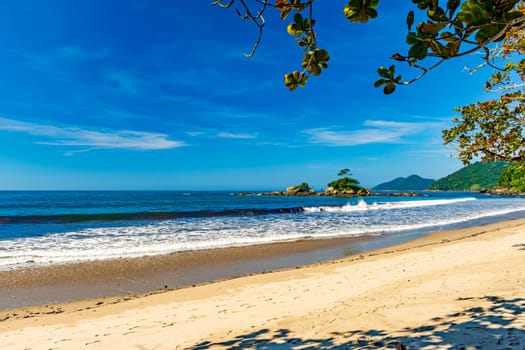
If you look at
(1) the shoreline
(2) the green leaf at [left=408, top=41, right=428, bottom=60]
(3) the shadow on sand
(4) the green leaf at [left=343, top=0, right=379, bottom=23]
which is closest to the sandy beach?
(3) the shadow on sand

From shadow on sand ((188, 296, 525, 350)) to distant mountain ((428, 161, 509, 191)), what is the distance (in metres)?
151

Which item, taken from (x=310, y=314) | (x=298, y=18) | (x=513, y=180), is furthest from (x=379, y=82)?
(x=513, y=180)

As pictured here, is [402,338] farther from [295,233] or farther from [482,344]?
[295,233]

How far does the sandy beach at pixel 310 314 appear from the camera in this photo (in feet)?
12.7

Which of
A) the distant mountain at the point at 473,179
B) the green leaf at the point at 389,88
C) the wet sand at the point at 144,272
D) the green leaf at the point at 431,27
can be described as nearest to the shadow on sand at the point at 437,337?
the green leaf at the point at 389,88

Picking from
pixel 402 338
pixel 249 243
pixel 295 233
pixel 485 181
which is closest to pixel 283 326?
pixel 402 338

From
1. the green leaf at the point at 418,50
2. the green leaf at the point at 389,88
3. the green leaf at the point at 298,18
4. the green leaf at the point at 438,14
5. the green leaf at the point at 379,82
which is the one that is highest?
the green leaf at the point at 298,18

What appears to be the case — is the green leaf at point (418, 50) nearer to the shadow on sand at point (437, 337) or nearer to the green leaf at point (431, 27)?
the green leaf at point (431, 27)

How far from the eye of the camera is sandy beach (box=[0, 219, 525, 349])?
3881 millimetres

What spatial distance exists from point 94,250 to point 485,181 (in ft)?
566

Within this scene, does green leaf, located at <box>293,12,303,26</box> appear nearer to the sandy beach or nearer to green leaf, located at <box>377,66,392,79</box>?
green leaf, located at <box>377,66,392,79</box>

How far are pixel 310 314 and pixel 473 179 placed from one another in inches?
7194

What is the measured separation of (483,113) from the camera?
306 inches

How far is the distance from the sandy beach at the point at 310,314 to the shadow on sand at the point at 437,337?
0.04 ft
